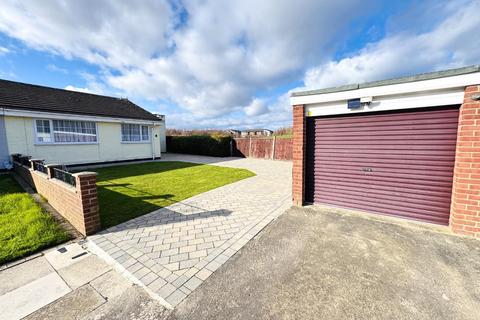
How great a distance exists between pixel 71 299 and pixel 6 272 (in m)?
1.35

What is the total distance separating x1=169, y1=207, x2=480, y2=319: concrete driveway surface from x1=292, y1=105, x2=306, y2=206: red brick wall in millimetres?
1376

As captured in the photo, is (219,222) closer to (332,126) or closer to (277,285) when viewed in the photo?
(277,285)

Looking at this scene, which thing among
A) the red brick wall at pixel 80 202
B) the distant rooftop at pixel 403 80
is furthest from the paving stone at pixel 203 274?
the distant rooftop at pixel 403 80

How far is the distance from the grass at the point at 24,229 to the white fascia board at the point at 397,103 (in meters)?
5.79

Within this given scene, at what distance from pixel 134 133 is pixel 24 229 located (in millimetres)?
11976

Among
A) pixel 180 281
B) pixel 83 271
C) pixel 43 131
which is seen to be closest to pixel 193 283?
pixel 180 281

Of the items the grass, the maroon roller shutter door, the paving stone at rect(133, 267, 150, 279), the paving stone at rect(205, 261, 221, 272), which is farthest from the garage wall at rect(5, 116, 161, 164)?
the maroon roller shutter door

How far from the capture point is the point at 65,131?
1106cm

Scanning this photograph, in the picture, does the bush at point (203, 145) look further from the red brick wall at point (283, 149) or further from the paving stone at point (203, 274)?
the paving stone at point (203, 274)

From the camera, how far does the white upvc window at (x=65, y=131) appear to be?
404 inches

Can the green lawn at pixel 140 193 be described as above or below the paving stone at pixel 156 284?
above

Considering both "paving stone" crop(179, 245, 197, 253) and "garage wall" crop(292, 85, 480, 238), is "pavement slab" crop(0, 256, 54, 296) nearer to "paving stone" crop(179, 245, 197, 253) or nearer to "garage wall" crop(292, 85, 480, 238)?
"paving stone" crop(179, 245, 197, 253)

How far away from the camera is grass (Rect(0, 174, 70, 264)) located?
10.3 feet

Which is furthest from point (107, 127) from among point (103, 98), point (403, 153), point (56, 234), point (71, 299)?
point (403, 153)
